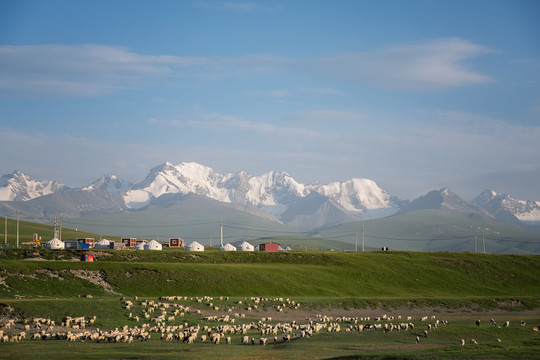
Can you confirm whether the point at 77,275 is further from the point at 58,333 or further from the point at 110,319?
the point at 58,333

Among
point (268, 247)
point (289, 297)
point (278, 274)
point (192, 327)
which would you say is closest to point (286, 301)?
point (289, 297)

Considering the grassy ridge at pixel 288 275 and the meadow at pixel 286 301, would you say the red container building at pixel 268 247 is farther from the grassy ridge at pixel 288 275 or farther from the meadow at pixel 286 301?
the grassy ridge at pixel 288 275

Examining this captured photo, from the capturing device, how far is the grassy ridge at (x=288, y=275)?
327ft

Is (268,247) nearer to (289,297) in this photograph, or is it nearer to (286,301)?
(289,297)

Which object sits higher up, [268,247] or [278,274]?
[268,247]

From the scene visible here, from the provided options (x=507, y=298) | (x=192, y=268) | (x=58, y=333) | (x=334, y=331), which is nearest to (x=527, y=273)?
(x=507, y=298)

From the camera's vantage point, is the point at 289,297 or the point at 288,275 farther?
the point at 288,275

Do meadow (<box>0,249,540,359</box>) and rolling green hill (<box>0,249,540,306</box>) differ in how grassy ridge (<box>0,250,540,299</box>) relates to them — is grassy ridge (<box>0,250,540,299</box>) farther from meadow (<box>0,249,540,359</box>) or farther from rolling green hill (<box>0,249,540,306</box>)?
meadow (<box>0,249,540,359</box>)

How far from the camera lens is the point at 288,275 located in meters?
119

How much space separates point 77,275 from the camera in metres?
101

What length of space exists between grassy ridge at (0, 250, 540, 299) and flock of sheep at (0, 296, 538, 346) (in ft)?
49.0

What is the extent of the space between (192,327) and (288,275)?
5077 cm

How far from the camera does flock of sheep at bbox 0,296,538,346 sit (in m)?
63.0

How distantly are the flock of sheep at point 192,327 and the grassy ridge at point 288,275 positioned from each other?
14942 millimetres
